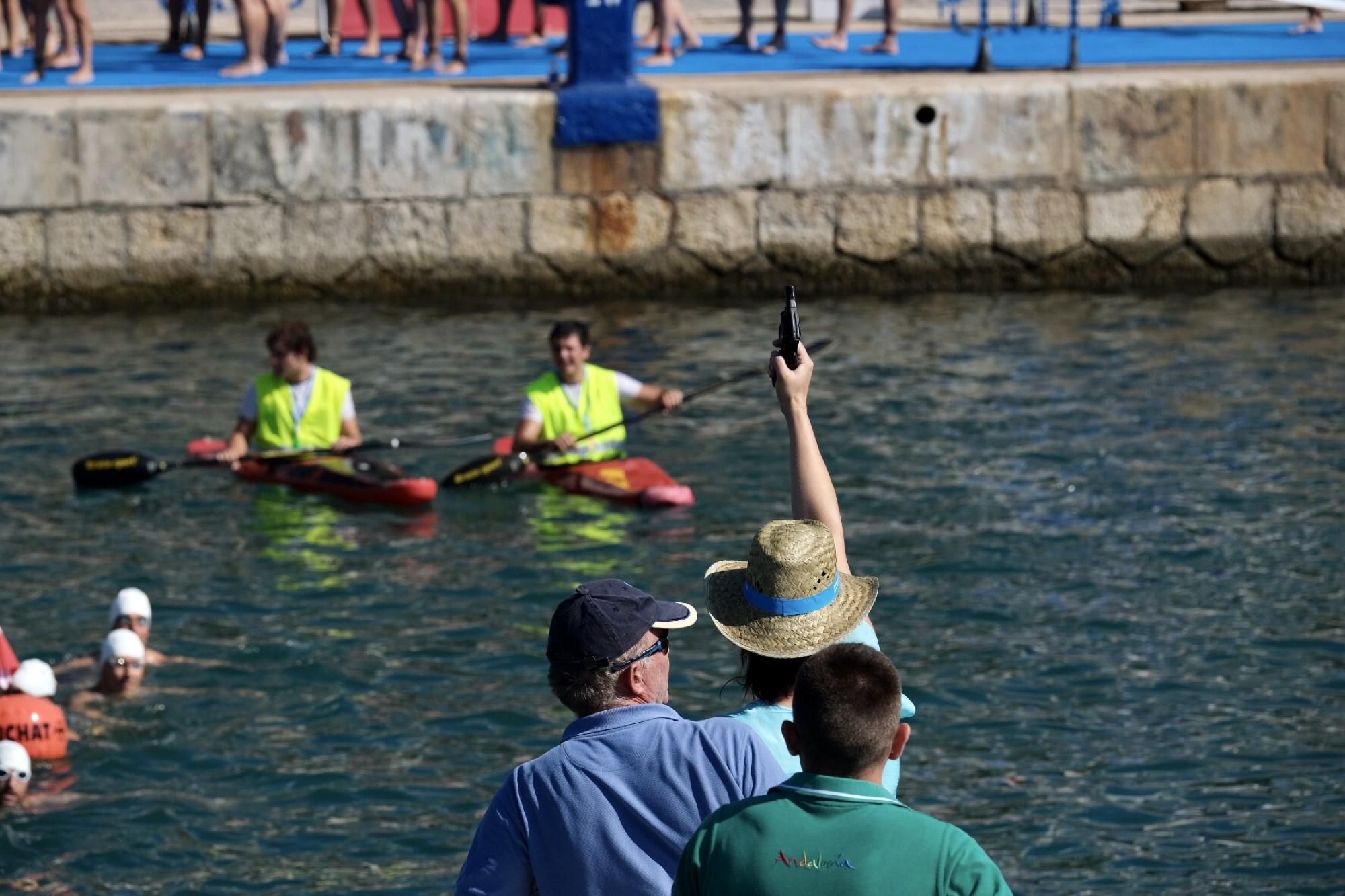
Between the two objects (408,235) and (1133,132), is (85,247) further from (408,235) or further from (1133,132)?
(1133,132)

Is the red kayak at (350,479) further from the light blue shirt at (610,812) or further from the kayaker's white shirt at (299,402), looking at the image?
the light blue shirt at (610,812)

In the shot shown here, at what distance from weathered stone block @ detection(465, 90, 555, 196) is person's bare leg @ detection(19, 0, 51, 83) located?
4.34 meters

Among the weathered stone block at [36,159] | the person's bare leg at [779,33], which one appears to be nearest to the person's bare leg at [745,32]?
the person's bare leg at [779,33]

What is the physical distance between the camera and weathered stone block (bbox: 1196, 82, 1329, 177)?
15.6m

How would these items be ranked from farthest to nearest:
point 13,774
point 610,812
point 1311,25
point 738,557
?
point 1311,25
point 738,557
point 13,774
point 610,812

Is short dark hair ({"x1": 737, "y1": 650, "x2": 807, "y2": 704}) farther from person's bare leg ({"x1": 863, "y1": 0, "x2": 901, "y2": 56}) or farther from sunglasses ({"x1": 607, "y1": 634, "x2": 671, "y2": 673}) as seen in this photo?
person's bare leg ({"x1": 863, "y1": 0, "x2": 901, "y2": 56})

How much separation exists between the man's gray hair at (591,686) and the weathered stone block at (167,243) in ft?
41.9

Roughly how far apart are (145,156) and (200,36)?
4091 millimetres

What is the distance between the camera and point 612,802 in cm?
335

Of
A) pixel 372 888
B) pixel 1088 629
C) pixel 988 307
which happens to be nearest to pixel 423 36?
pixel 988 307

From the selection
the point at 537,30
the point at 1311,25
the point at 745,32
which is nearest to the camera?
the point at 745,32

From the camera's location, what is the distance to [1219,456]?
35.8ft

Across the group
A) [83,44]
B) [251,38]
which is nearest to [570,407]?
[251,38]

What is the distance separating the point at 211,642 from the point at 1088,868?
13.4 feet
